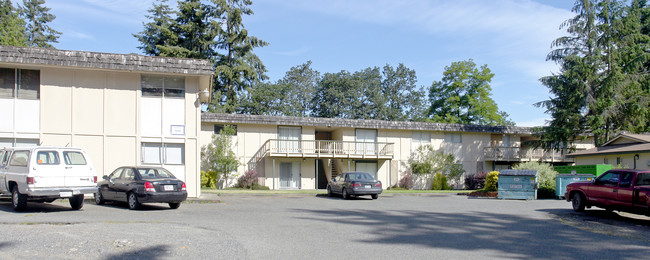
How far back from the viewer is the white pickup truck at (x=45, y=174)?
44.7 feet

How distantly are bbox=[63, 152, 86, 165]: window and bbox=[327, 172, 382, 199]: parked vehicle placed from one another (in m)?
12.3

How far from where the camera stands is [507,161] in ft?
133

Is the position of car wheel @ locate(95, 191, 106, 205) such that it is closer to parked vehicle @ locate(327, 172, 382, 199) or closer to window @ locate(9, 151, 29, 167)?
window @ locate(9, 151, 29, 167)

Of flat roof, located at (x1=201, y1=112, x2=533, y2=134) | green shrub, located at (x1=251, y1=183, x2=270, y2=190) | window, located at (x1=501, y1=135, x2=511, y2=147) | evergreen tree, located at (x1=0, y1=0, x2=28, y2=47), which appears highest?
evergreen tree, located at (x1=0, y1=0, x2=28, y2=47)

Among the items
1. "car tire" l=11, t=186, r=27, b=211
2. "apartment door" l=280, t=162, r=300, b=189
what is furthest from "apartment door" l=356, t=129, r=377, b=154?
"car tire" l=11, t=186, r=27, b=211

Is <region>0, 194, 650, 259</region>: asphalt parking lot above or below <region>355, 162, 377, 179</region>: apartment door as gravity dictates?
below

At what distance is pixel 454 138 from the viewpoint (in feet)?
131

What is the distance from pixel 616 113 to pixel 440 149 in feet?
41.4

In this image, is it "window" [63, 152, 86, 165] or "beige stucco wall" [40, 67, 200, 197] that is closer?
"window" [63, 152, 86, 165]

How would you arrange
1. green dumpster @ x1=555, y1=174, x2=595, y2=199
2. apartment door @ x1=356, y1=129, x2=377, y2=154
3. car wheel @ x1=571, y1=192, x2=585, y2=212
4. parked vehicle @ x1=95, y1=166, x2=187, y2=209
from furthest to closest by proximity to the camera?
apartment door @ x1=356, y1=129, x2=377, y2=154, green dumpster @ x1=555, y1=174, x2=595, y2=199, car wheel @ x1=571, y1=192, x2=585, y2=212, parked vehicle @ x1=95, y1=166, x2=187, y2=209

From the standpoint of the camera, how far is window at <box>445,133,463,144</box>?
131ft

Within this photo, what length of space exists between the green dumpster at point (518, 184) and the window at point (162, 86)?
15761 mm

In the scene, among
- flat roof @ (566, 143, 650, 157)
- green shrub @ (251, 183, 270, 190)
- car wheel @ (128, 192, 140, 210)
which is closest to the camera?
car wheel @ (128, 192, 140, 210)

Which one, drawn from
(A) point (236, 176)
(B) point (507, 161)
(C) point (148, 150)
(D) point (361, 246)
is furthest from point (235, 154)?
(D) point (361, 246)
